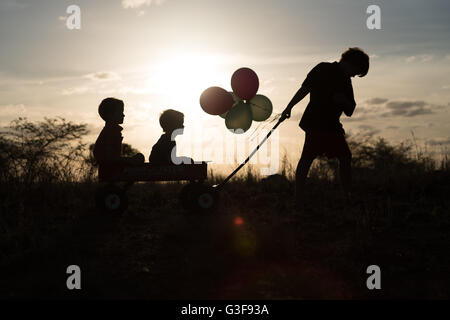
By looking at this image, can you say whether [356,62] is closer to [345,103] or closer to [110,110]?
[345,103]

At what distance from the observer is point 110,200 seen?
6.16 metres

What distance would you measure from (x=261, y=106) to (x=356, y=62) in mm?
1458

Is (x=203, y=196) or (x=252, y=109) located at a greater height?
(x=252, y=109)

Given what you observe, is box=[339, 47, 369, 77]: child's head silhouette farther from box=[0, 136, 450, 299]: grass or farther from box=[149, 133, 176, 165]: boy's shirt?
box=[149, 133, 176, 165]: boy's shirt

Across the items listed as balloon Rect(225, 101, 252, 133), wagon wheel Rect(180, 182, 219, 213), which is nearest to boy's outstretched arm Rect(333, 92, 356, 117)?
balloon Rect(225, 101, 252, 133)

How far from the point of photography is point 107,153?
6047mm

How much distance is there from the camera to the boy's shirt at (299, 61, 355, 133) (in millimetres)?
6086

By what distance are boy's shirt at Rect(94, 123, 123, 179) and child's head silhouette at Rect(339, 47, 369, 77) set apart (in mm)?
3130

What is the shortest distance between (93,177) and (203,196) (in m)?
3.35

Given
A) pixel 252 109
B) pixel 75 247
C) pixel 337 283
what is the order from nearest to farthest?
pixel 337 283, pixel 75 247, pixel 252 109

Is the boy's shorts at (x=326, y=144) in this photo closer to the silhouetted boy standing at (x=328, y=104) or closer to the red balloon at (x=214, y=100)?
the silhouetted boy standing at (x=328, y=104)

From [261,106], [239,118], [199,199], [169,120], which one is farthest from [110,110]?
[261,106]
